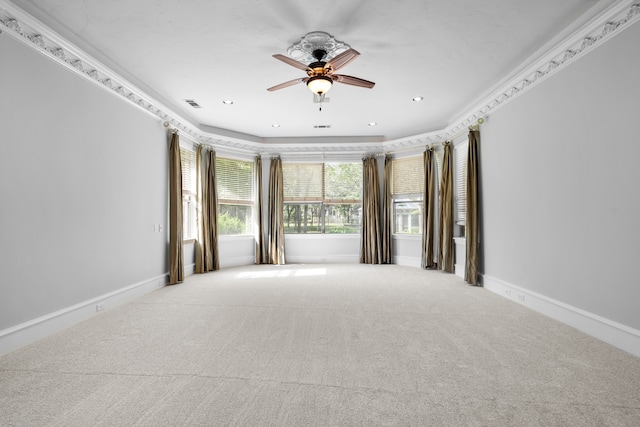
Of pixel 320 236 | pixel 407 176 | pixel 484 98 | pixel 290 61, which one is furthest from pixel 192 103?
pixel 407 176

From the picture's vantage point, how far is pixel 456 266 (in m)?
6.19

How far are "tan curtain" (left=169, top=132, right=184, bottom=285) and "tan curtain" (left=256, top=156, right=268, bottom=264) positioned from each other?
7.18 ft

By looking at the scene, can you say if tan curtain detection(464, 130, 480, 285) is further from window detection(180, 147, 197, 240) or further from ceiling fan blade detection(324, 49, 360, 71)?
window detection(180, 147, 197, 240)

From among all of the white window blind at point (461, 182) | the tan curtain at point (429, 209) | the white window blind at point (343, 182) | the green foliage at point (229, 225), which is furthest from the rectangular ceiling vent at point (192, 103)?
the white window blind at point (461, 182)

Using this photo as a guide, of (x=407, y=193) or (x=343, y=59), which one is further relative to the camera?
(x=407, y=193)

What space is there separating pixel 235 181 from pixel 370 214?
3.10 meters

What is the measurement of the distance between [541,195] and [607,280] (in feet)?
3.79

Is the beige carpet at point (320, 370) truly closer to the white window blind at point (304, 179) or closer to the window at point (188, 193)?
the window at point (188, 193)

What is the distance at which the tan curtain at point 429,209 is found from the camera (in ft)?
22.2

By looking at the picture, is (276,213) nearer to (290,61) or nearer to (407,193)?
(407,193)

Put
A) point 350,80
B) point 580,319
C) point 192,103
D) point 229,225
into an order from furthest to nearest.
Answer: point 229,225 → point 192,103 → point 350,80 → point 580,319

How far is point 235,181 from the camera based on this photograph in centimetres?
736

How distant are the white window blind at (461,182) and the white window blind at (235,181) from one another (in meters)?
4.33

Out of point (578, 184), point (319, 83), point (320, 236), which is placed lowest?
point (320, 236)
